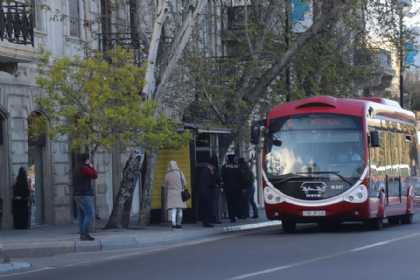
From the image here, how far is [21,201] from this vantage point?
29609 mm

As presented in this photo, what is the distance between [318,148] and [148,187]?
4460 mm

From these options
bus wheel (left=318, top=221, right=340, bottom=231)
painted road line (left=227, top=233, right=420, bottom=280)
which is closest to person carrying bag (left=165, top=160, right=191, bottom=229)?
bus wheel (left=318, top=221, right=340, bottom=231)

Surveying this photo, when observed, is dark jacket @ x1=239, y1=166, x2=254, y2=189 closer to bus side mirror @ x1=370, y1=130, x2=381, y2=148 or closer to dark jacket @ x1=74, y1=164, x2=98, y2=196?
bus side mirror @ x1=370, y1=130, x2=381, y2=148

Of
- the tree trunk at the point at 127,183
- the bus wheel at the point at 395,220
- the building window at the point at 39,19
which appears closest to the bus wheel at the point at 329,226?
the bus wheel at the point at 395,220

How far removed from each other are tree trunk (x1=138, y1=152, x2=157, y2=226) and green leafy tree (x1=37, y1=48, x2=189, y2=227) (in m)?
1.45

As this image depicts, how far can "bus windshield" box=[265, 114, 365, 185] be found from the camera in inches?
1061

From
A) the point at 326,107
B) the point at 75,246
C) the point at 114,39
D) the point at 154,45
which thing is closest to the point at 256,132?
the point at 326,107

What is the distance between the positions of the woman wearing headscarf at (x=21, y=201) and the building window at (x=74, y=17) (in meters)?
5.68

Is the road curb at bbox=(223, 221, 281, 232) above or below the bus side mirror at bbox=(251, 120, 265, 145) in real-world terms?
below

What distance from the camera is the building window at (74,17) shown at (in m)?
33.7

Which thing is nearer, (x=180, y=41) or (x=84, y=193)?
(x=84, y=193)

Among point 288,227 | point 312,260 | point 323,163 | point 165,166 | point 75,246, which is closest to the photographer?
point 312,260

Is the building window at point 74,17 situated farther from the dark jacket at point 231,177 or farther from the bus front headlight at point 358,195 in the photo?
the bus front headlight at point 358,195

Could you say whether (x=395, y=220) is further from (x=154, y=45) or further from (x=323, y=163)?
(x=154, y=45)
